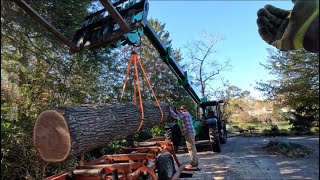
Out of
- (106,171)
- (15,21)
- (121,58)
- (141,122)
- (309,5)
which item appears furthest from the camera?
(121,58)

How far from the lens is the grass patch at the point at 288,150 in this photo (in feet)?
31.9

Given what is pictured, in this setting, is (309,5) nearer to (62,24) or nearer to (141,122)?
(141,122)

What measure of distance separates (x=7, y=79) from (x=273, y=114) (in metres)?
16.8

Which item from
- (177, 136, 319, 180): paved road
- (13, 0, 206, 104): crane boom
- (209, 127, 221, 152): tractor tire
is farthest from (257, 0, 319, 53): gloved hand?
(209, 127, 221, 152): tractor tire

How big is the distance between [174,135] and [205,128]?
161 centimetres

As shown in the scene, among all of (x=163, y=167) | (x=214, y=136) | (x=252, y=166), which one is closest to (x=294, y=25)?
(x=163, y=167)

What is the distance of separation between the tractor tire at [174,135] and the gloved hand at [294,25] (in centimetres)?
891

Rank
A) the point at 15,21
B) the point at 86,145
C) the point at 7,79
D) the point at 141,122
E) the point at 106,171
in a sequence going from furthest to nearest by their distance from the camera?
1. the point at 7,79
2. the point at 15,21
3. the point at 141,122
4. the point at 106,171
5. the point at 86,145

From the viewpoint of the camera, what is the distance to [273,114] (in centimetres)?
1994

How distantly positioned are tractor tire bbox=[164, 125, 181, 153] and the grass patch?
3.41m

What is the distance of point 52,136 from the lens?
11.5ft

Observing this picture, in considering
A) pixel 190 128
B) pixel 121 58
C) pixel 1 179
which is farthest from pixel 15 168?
pixel 121 58

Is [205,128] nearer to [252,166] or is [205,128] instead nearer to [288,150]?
[288,150]

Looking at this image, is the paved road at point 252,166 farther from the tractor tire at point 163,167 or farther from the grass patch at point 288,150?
the tractor tire at point 163,167
